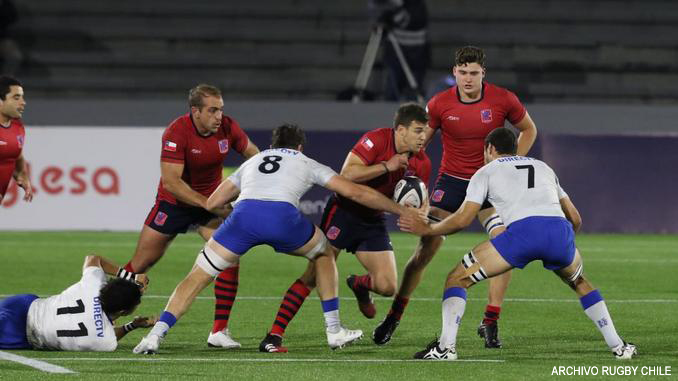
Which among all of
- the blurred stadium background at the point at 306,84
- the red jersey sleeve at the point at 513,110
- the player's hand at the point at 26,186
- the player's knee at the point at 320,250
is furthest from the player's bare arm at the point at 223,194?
the blurred stadium background at the point at 306,84

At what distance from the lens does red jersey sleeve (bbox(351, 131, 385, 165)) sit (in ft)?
31.6

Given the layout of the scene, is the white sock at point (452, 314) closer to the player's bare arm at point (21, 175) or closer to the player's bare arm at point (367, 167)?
the player's bare arm at point (367, 167)

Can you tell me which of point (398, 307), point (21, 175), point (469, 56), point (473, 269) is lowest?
point (398, 307)

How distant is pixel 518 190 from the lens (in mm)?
8539

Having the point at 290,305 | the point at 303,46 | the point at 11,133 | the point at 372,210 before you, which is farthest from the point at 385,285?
the point at 303,46

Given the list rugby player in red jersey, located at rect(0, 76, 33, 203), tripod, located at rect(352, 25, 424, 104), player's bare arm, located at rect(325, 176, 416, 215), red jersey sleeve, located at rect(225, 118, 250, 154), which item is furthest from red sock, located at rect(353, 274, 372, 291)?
tripod, located at rect(352, 25, 424, 104)

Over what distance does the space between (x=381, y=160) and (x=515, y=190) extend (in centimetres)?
140

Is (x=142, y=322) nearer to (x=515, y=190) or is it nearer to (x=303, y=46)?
(x=515, y=190)

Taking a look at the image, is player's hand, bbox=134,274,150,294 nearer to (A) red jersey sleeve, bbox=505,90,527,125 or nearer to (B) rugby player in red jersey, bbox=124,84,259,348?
(B) rugby player in red jersey, bbox=124,84,259,348

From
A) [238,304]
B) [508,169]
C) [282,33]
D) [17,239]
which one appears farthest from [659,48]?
[508,169]

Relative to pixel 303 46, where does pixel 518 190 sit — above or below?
above

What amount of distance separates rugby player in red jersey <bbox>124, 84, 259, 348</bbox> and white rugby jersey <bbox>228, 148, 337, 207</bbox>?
0.84 meters

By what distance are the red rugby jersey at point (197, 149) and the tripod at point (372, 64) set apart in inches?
429

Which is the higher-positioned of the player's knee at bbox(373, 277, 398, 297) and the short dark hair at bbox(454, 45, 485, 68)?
the short dark hair at bbox(454, 45, 485, 68)
